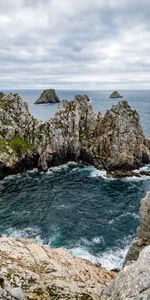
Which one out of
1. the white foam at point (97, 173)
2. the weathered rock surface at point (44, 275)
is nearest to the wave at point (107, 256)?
the weathered rock surface at point (44, 275)

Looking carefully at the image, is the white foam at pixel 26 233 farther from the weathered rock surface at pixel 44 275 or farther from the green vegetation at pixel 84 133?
the green vegetation at pixel 84 133

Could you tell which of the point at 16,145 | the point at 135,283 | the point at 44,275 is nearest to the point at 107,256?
the point at 44,275

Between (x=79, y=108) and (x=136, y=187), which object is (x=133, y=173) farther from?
(x=79, y=108)

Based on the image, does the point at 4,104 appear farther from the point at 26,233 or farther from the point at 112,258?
the point at 112,258

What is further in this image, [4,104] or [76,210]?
[4,104]

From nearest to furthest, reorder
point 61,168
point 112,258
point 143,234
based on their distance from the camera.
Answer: point 143,234, point 112,258, point 61,168

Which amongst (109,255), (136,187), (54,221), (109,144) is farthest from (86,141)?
(109,255)

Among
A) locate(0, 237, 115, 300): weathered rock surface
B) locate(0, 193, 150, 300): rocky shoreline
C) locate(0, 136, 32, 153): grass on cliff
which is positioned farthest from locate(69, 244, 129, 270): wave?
locate(0, 136, 32, 153): grass on cliff
